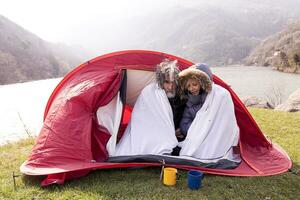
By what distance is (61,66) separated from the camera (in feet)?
195

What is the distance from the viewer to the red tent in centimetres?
432

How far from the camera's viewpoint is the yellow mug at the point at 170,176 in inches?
159

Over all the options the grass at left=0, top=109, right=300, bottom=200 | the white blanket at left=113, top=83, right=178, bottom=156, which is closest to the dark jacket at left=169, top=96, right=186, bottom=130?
the white blanket at left=113, top=83, right=178, bottom=156

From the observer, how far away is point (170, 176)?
13.3 feet

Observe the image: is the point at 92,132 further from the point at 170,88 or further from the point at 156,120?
the point at 170,88

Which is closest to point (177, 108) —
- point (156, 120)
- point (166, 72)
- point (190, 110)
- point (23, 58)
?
point (190, 110)

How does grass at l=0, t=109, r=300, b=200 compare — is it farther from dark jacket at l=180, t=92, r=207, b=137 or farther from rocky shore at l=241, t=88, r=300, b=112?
rocky shore at l=241, t=88, r=300, b=112

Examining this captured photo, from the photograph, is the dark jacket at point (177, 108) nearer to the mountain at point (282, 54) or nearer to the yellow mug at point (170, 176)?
the yellow mug at point (170, 176)

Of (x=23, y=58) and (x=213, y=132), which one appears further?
(x=23, y=58)

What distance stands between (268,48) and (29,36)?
46694 millimetres

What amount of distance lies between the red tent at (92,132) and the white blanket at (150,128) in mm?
321

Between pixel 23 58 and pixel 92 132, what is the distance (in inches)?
2133

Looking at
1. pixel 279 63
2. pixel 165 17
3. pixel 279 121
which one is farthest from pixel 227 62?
pixel 165 17

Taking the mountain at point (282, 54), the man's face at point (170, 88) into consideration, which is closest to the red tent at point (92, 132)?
the man's face at point (170, 88)
